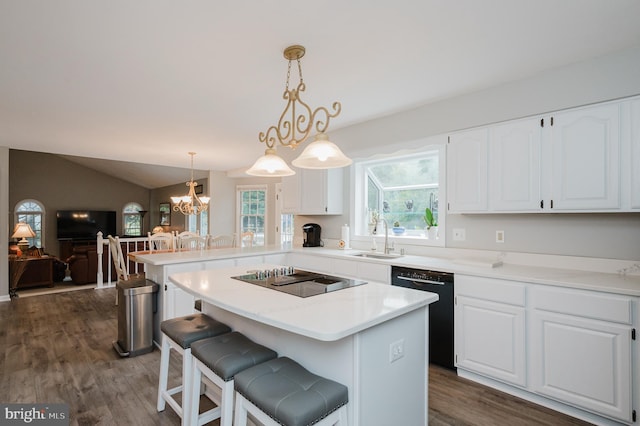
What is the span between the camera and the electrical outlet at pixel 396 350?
5.14ft

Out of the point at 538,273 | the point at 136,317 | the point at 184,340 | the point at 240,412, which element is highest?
the point at 538,273

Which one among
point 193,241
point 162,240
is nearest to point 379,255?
point 193,241

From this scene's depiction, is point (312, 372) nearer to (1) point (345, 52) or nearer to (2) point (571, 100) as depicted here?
(1) point (345, 52)

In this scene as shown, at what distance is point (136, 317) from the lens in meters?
3.04

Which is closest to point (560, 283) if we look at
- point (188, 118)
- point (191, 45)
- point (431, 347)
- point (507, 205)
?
point (507, 205)

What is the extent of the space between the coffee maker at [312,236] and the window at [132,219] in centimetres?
923

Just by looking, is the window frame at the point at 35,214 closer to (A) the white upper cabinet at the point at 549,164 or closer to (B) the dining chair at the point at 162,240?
(B) the dining chair at the point at 162,240

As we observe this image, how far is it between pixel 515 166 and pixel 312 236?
8.36ft

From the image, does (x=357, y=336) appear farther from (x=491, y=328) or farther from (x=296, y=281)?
(x=491, y=328)

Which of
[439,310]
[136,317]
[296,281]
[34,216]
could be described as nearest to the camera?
[296,281]

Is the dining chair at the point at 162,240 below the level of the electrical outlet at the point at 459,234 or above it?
below

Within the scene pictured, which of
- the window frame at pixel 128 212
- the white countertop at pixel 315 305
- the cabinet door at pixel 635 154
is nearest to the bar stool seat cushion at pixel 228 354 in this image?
the white countertop at pixel 315 305

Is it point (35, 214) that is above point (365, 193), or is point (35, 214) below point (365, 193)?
below

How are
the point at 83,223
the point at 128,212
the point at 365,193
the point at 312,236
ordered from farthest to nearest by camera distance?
the point at 128,212
the point at 83,223
the point at 312,236
the point at 365,193
